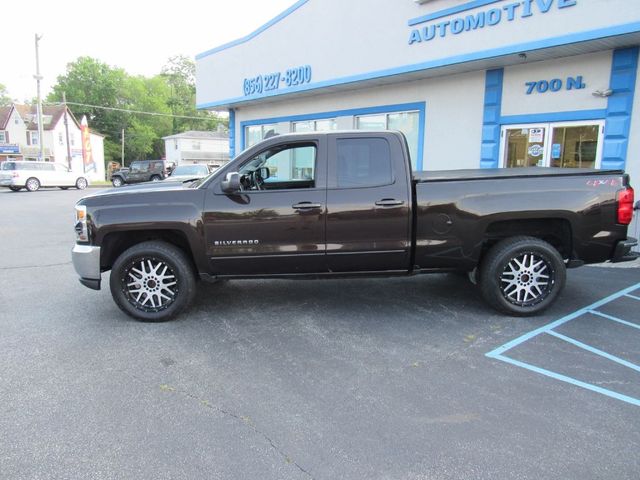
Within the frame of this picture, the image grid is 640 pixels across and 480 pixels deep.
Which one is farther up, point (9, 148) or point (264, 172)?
point (9, 148)

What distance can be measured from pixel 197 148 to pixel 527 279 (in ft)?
195


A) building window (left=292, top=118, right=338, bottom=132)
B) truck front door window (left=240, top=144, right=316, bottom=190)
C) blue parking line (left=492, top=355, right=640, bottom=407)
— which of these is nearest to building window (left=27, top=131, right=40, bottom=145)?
building window (left=292, top=118, right=338, bottom=132)

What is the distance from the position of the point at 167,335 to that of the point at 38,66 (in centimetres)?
3502

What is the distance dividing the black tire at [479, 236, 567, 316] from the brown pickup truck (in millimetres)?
11

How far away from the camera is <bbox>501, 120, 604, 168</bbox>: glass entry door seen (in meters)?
8.43

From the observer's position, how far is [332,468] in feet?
8.59

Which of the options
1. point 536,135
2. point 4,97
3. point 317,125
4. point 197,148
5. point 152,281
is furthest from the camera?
point 4,97

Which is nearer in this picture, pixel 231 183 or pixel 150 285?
pixel 231 183

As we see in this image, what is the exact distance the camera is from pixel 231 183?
4578 mm

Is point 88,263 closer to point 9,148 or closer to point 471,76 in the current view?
point 471,76

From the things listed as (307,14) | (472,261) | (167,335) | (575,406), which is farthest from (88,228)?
(307,14)

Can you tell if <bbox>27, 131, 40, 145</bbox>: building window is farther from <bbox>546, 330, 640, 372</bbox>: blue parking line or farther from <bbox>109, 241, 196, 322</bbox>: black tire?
<bbox>546, 330, 640, 372</bbox>: blue parking line

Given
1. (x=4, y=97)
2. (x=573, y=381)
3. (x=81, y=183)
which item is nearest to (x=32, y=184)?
(x=81, y=183)

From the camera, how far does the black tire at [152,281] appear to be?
480cm
